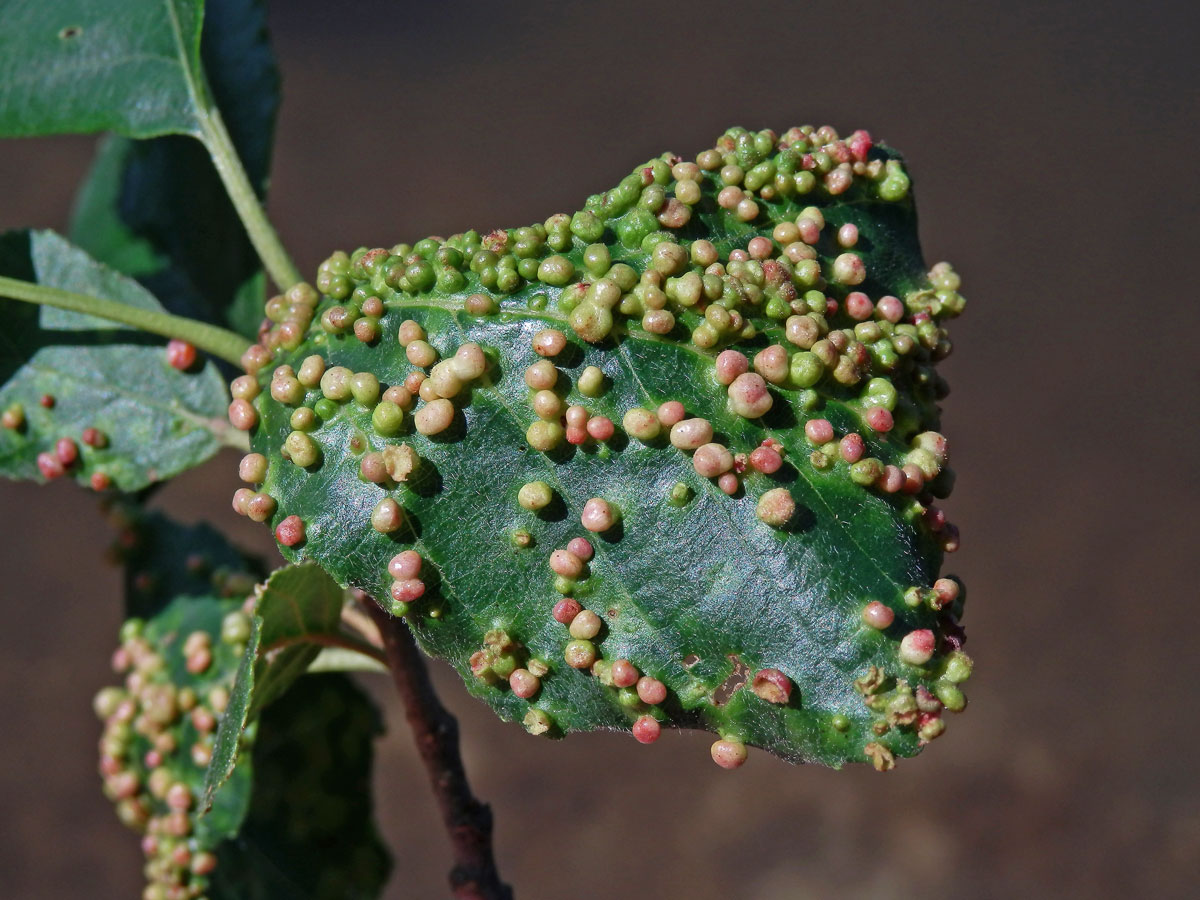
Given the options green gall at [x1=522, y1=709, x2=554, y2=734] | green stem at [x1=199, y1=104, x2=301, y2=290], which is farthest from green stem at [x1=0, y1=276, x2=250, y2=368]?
green gall at [x1=522, y1=709, x2=554, y2=734]

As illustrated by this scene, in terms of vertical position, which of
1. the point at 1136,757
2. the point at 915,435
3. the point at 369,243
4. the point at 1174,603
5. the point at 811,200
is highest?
the point at 811,200

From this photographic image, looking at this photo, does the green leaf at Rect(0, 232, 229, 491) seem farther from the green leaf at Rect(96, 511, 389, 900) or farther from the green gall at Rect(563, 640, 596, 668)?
the green gall at Rect(563, 640, 596, 668)

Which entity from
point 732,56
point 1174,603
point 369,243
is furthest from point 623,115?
point 1174,603

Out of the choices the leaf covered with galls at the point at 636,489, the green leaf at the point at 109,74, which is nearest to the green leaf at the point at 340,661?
the leaf covered with galls at the point at 636,489

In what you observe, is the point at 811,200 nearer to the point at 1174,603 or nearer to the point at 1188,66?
the point at 1174,603

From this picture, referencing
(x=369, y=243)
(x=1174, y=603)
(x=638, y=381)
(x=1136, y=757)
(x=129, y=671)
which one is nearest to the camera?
(x=638, y=381)

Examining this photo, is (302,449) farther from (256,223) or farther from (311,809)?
(311,809)

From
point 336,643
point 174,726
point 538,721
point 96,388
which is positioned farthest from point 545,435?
point 174,726
